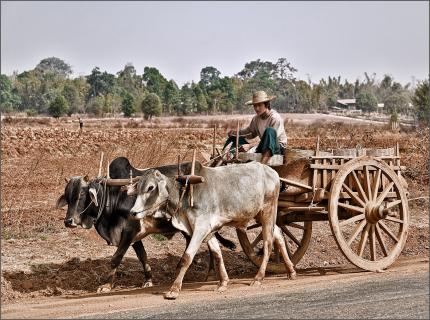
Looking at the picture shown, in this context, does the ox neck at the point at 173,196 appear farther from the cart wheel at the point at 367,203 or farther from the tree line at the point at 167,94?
the tree line at the point at 167,94

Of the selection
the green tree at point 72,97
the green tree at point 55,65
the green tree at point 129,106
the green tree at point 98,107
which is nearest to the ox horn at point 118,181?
the green tree at point 129,106

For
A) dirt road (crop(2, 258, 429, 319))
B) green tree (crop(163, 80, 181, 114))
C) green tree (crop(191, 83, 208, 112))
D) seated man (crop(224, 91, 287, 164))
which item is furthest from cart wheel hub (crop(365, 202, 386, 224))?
green tree (crop(163, 80, 181, 114))

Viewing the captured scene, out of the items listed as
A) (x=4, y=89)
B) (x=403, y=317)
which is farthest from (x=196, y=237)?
(x=4, y=89)

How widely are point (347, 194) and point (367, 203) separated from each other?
330 millimetres

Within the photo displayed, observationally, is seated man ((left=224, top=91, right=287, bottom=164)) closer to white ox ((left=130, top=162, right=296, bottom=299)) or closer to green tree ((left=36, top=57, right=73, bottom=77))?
white ox ((left=130, top=162, right=296, bottom=299))

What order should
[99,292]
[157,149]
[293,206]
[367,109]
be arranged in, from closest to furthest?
[99,292], [293,206], [157,149], [367,109]

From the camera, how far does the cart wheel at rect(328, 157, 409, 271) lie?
10094 millimetres

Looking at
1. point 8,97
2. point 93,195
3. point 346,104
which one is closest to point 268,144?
point 93,195

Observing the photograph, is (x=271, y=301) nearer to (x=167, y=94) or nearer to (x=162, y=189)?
(x=162, y=189)

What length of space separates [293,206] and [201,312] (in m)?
2.94

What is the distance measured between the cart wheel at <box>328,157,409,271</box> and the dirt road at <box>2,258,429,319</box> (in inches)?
20.3

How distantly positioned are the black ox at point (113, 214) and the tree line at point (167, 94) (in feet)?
172

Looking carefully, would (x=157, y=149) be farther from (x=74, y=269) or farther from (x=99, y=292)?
(x=99, y=292)

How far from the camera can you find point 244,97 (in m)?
78.5
